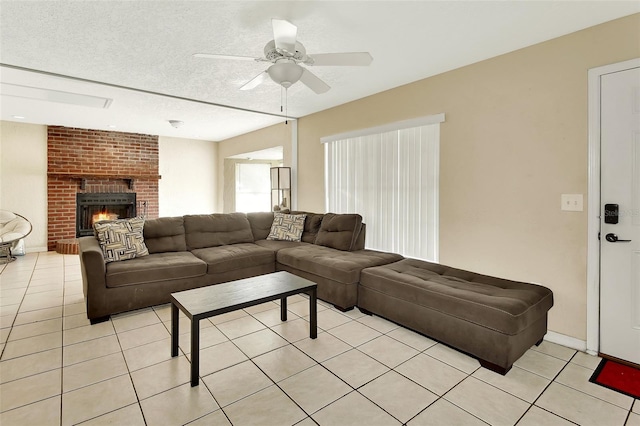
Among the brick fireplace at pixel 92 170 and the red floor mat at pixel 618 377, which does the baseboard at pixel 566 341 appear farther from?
the brick fireplace at pixel 92 170

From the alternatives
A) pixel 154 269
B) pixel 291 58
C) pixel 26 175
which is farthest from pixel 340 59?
pixel 26 175

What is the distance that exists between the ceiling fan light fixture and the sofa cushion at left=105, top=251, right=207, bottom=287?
7.07 feet

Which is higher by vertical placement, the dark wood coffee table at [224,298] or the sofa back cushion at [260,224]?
the sofa back cushion at [260,224]

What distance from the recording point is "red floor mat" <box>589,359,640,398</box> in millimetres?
2000

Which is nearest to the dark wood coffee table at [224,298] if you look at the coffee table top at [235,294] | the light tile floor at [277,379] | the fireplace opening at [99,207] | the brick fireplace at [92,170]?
the coffee table top at [235,294]

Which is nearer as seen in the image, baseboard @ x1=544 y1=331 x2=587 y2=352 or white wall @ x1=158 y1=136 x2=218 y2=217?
baseboard @ x1=544 y1=331 x2=587 y2=352

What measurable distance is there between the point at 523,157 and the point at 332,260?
201cm

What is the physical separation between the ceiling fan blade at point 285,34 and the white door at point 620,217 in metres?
2.29

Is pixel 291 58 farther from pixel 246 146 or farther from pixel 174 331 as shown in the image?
pixel 246 146

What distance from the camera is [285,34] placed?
209cm

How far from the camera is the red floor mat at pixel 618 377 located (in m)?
2.00

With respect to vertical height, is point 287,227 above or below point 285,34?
below

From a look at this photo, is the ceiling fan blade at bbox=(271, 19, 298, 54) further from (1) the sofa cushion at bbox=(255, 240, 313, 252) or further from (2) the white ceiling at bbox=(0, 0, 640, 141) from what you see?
(1) the sofa cushion at bbox=(255, 240, 313, 252)

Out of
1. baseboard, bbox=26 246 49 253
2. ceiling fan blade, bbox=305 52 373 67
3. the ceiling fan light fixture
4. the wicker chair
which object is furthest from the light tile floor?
baseboard, bbox=26 246 49 253
